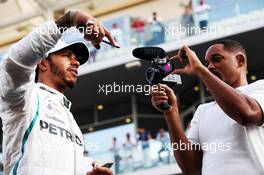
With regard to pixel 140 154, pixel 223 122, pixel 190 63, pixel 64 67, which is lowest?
pixel 223 122

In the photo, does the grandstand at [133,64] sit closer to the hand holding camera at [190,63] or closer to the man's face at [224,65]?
the man's face at [224,65]

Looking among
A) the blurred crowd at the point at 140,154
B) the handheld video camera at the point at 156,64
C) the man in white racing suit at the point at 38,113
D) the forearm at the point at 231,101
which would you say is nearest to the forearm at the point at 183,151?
the handheld video camera at the point at 156,64

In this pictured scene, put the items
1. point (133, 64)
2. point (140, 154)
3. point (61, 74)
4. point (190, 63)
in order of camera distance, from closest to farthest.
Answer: point (190, 63) < point (61, 74) < point (140, 154) < point (133, 64)

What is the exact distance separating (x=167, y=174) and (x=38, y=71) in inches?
393

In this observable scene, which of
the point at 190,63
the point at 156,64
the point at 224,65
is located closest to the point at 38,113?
the point at 156,64

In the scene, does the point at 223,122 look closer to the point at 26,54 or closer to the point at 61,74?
the point at 61,74

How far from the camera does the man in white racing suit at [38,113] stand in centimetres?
281

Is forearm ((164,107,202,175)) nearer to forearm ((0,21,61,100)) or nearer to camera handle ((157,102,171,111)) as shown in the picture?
camera handle ((157,102,171,111))

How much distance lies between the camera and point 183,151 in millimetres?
3404

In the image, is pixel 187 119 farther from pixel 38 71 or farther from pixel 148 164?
pixel 38 71

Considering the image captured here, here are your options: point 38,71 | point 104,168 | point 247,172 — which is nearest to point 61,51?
point 38,71

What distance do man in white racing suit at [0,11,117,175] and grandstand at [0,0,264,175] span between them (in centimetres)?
921

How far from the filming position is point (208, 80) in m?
3.14

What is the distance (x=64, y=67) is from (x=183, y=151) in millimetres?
845
